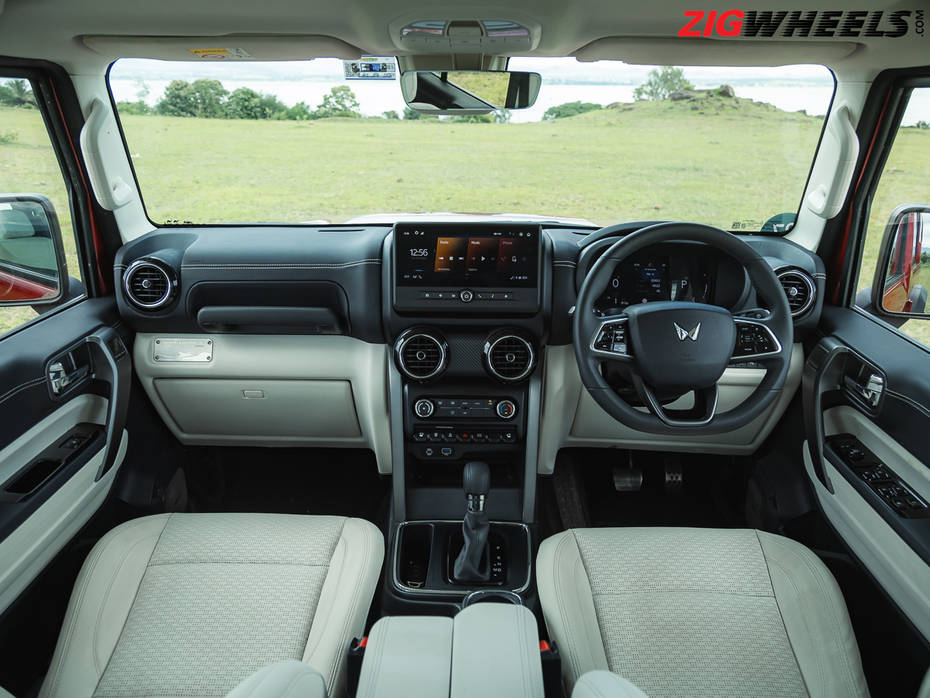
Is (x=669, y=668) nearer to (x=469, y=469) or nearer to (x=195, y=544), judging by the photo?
(x=469, y=469)

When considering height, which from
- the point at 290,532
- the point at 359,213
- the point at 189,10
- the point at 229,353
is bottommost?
the point at 290,532

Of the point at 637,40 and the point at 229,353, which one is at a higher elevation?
the point at 637,40

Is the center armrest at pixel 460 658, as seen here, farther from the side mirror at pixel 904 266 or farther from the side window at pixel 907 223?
the side mirror at pixel 904 266

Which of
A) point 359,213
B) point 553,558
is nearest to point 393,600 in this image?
point 553,558

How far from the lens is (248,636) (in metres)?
1.66

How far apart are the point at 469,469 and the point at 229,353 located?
122 centimetres

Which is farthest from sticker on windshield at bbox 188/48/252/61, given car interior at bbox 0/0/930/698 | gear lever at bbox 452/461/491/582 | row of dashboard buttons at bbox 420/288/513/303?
gear lever at bbox 452/461/491/582

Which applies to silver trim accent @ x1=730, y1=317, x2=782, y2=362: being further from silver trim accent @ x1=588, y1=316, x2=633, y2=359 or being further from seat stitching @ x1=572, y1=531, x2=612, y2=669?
seat stitching @ x1=572, y1=531, x2=612, y2=669

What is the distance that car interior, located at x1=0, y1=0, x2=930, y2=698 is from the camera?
1726mm

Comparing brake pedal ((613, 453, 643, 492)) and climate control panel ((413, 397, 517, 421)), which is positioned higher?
climate control panel ((413, 397, 517, 421))

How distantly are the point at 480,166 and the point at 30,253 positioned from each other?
192 cm

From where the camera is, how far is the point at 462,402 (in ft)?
8.30

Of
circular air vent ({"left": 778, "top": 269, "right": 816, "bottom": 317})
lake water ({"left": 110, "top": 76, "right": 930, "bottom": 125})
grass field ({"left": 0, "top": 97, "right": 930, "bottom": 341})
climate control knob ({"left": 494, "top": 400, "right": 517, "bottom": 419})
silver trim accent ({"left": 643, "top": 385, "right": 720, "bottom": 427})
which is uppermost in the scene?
lake water ({"left": 110, "top": 76, "right": 930, "bottom": 125})

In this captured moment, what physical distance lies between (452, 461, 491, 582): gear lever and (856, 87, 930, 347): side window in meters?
1.65
